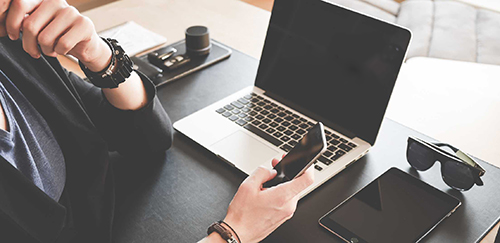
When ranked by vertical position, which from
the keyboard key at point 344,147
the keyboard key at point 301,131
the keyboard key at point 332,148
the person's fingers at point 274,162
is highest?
the person's fingers at point 274,162

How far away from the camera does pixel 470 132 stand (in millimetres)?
1075

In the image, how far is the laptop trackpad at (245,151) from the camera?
944mm

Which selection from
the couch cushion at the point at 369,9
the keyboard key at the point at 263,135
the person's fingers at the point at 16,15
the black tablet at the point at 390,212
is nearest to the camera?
the person's fingers at the point at 16,15

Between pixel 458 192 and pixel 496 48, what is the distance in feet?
4.84

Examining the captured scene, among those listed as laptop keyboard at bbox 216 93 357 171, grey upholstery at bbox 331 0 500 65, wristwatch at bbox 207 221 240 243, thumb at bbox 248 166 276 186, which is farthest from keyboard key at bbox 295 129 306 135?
grey upholstery at bbox 331 0 500 65

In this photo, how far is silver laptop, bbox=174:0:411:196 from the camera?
3.05ft

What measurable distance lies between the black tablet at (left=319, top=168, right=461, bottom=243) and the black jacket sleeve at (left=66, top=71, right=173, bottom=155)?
39cm

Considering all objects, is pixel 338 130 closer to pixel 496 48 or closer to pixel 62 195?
pixel 62 195

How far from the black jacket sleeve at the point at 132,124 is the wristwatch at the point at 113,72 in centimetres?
8

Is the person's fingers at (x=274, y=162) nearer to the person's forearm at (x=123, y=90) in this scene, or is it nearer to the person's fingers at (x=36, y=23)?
the person's forearm at (x=123, y=90)

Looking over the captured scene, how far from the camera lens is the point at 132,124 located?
960 millimetres

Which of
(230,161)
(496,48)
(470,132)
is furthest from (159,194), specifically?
(496,48)

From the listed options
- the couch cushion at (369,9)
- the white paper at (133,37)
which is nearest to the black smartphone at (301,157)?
the white paper at (133,37)

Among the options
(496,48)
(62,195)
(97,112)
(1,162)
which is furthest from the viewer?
(496,48)
